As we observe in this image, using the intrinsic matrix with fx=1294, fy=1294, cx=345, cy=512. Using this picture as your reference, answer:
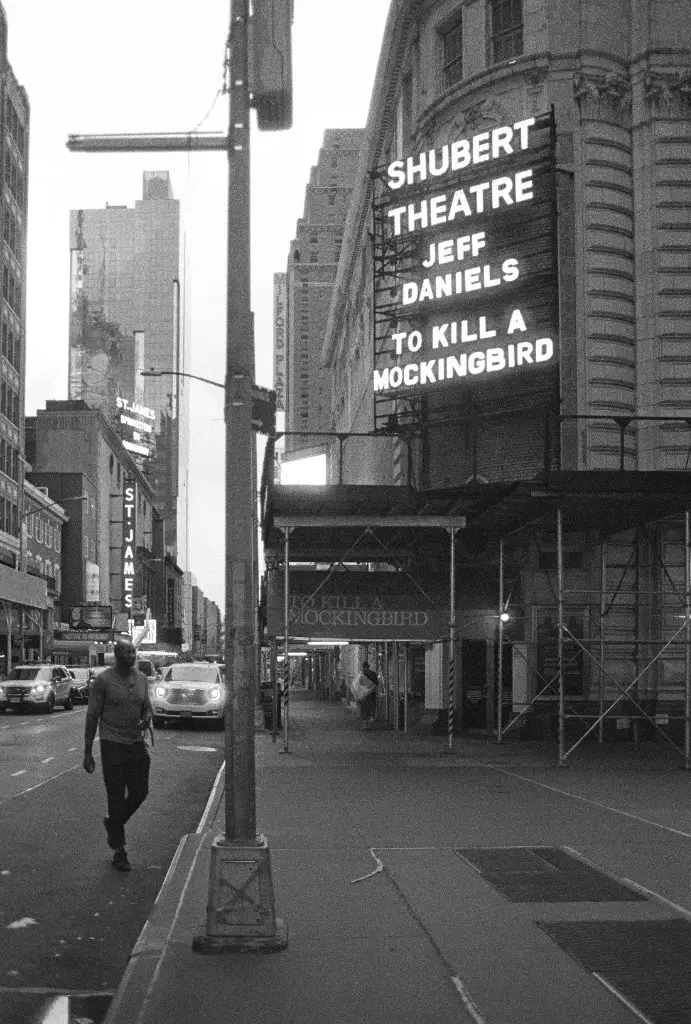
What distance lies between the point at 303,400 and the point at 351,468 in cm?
11761

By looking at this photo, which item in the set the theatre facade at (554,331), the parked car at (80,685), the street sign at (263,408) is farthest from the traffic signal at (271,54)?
the parked car at (80,685)

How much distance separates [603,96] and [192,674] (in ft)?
57.8

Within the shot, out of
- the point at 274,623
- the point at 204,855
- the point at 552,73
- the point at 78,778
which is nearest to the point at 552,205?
the point at 552,73

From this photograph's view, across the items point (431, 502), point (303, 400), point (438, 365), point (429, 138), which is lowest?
point (431, 502)

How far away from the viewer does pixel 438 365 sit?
29.6 m

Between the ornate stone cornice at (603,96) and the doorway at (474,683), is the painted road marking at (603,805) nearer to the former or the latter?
the doorway at (474,683)

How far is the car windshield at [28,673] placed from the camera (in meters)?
44.9

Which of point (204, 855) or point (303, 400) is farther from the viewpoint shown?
point (303, 400)

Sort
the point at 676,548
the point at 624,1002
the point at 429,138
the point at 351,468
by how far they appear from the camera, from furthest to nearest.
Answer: the point at 351,468, the point at 429,138, the point at 676,548, the point at 624,1002

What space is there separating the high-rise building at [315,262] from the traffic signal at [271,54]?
431 ft

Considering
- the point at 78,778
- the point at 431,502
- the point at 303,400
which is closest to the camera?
the point at 78,778

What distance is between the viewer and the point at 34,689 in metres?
43.1

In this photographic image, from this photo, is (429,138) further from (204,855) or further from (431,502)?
(204,855)

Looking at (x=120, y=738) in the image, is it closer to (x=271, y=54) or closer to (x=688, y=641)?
(x=271, y=54)
